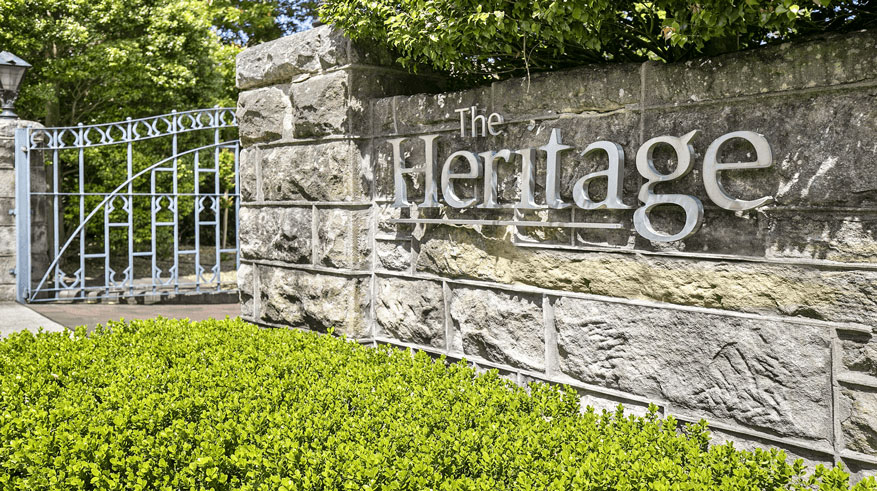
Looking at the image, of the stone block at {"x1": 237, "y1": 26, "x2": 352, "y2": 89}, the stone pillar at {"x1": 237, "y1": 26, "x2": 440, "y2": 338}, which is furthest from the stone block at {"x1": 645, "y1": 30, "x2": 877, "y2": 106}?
the stone block at {"x1": 237, "y1": 26, "x2": 352, "y2": 89}

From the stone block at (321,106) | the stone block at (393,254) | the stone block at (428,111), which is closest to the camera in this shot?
the stone block at (428,111)

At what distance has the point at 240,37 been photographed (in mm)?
19000

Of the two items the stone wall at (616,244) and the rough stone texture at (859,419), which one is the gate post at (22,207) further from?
the rough stone texture at (859,419)

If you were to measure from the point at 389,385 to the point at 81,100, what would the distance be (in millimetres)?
12389

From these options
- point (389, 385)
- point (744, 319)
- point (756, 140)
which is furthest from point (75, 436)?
point (756, 140)

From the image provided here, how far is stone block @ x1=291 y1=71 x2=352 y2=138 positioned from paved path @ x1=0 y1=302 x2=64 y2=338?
3588 millimetres

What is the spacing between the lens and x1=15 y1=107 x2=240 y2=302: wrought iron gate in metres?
8.65

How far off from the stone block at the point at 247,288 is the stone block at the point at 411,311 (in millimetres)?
1099

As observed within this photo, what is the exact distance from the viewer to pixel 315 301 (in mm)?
4418

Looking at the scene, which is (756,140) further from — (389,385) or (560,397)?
(389,385)

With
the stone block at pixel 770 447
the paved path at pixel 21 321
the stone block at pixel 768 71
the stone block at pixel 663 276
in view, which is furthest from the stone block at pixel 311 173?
the paved path at pixel 21 321

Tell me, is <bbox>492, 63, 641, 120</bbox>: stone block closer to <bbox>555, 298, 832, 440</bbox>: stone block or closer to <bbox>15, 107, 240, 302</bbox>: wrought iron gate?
<bbox>555, 298, 832, 440</bbox>: stone block

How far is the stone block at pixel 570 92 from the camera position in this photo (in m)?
3.10

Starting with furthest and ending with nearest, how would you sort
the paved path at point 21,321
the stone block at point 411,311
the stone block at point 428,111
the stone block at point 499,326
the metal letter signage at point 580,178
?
the paved path at point 21,321, the stone block at point 411,311, the stone block at point 428,111, the stone block at point 499,326, the metal letter signage at point 580,178
